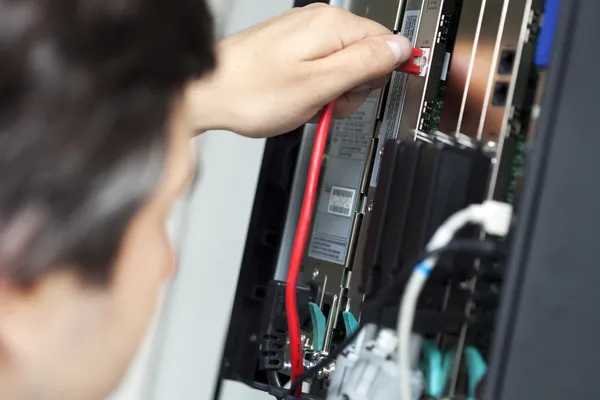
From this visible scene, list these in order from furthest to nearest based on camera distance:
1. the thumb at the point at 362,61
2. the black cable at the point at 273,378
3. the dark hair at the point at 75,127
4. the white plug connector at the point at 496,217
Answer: the black cable at the point at 273,378, the thumb at the point at 362,61, the white plug connector at the point at 496,217, the dark hair at the point at 75,127

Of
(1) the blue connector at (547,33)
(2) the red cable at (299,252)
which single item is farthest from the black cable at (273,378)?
(1) the blue connector at (547,33)

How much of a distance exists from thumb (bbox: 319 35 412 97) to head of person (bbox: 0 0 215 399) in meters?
0.25

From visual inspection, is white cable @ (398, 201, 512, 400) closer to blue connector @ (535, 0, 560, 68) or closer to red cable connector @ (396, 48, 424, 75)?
blue connector @ (535, 0, 560, 68)

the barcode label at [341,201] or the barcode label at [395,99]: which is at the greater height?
the barcode label at [395,99]

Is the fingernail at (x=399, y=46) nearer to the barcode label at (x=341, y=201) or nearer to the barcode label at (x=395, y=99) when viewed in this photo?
the barcode label at (x=395, y=99)

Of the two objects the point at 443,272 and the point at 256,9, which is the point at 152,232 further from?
the point at 256,9

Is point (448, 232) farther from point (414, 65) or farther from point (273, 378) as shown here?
point (273, 378)

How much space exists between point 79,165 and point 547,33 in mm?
394

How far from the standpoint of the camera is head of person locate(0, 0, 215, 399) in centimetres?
44

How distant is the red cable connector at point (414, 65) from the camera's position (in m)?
0.80

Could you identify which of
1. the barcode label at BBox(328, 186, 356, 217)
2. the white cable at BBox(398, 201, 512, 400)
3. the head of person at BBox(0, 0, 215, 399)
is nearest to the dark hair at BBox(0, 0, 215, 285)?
the head of person at BBox(0, 0, 215, 399)

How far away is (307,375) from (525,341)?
0.97ft

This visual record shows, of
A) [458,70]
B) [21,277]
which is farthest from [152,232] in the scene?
[458,70]

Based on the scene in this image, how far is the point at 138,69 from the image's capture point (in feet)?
1.54
